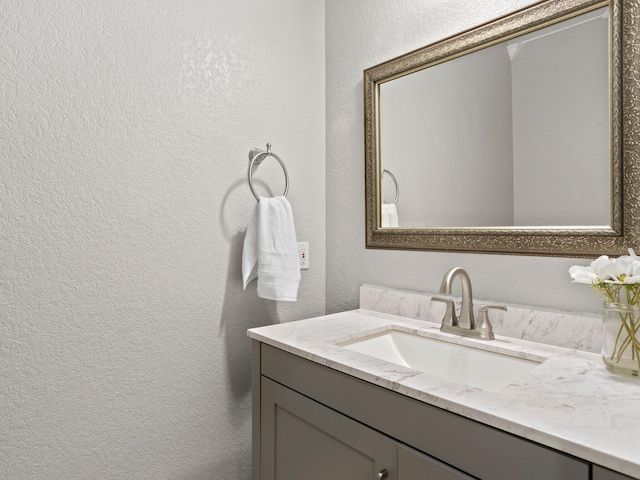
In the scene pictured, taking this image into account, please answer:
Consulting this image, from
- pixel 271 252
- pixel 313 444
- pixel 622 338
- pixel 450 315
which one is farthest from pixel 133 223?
pixel 622 338

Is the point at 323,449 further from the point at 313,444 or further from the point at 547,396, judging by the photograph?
the point at 547,396

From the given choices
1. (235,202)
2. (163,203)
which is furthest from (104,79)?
(235,202)

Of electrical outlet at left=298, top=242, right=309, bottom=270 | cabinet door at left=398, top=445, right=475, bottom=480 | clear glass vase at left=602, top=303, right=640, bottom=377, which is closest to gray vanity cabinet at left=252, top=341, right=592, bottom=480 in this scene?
cabinet door at left=398, top=445, right=475, bottom=480

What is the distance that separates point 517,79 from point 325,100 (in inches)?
30.5

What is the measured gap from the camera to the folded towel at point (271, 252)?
1.35 m

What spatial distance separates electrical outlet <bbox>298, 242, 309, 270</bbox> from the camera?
1.59 metres

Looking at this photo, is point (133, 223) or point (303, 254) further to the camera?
point (303, 254)

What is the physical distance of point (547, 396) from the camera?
72 cm

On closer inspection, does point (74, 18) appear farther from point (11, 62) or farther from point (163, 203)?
point (163, 203)

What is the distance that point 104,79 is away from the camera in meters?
1.14

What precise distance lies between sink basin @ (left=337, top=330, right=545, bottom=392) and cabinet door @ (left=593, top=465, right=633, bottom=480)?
0.33 meters

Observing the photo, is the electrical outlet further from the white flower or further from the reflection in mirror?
the white flower

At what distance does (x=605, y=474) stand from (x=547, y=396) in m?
0.18

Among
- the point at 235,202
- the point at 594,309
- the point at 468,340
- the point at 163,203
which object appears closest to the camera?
the point at 594,309
